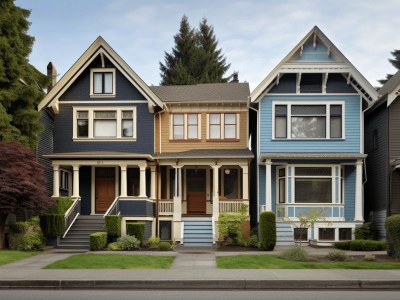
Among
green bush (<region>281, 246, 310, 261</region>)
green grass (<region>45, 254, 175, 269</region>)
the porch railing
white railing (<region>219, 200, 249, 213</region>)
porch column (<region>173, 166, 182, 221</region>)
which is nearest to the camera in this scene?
green grass (<region>45, 254, 175, 269</region>)

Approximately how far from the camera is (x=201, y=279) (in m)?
14.2

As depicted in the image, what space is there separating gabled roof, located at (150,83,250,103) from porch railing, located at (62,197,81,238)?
714 centimetres

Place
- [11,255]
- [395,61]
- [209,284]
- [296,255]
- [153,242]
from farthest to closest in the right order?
[395,61] → [153,242] → [11,255] → [296,255] → [209,284]

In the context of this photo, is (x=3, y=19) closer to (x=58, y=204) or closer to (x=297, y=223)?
(x=58, y=204)

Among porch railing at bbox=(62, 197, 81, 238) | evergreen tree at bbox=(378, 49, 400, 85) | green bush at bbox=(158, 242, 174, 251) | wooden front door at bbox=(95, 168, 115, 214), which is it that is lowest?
green bush at bbox=(158, 242, 174, 251)

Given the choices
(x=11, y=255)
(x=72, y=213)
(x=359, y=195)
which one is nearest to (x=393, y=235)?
(x=359, y=195)

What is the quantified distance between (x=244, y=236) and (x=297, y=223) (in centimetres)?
271

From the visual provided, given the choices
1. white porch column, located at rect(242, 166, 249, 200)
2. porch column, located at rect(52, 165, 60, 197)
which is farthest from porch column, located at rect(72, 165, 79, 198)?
white porch column, located at rect(242, 166, 249, 200)

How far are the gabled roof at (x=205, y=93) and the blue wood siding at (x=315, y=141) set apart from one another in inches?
72.0

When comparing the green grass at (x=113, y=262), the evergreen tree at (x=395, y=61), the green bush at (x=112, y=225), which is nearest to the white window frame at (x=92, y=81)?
the green bush at (x=112, y=225)

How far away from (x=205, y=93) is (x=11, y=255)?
14.4 meters

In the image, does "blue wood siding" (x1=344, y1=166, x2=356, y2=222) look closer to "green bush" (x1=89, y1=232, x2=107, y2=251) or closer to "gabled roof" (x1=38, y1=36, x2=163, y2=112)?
"gabled roof" (x1=38, y1=36, x2=163, y2=112)

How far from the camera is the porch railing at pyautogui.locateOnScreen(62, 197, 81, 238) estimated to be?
83.2 ft

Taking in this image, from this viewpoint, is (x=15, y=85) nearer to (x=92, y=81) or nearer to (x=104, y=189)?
(x=92, y=81)
